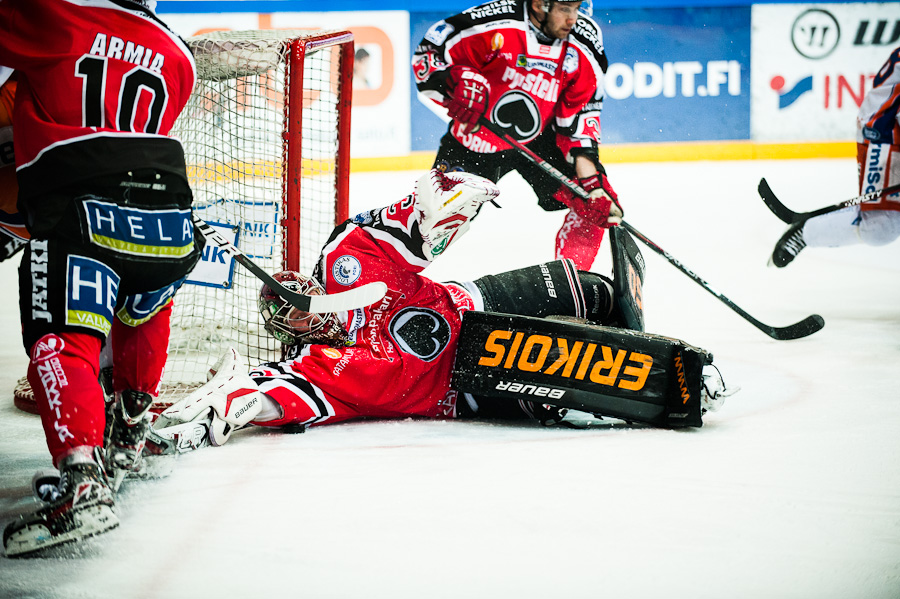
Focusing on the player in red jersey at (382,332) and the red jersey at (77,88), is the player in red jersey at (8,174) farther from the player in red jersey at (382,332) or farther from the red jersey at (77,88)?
the player in red jersey at (382,332)

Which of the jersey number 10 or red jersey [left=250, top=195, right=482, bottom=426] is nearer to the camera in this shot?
the jersey number 10

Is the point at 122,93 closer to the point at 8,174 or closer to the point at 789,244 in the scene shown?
the point at 8,174

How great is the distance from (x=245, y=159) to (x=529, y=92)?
1.47 meters

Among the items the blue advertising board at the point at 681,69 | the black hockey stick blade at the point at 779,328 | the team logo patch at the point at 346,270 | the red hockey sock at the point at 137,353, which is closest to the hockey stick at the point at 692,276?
the black hockey stick blade at the point at 779,328

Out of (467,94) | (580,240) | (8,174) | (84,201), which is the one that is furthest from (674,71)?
(84,201)

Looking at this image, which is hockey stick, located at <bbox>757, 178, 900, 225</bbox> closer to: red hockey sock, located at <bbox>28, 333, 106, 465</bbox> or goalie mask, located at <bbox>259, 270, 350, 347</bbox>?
goalie mask, located at <bbox>259, 270, 350, 347</bbox>

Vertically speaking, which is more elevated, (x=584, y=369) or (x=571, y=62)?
(x=571, y=62)

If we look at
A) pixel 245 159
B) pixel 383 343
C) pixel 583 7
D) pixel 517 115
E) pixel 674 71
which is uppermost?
pixel 674 71

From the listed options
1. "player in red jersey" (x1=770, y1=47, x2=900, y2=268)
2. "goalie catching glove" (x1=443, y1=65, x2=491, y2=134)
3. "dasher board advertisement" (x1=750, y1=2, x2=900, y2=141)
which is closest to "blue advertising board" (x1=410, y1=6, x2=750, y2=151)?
"dasher board advertisement" (x1=750, y1=2, x2=900, y2=141)

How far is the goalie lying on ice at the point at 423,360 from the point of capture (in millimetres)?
1994

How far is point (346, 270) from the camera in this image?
212cm

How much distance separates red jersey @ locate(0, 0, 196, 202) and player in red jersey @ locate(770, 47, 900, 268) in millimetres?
3207

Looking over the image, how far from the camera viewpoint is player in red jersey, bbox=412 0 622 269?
3.57 metres

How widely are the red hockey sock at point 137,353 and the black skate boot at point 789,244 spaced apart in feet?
10.2
